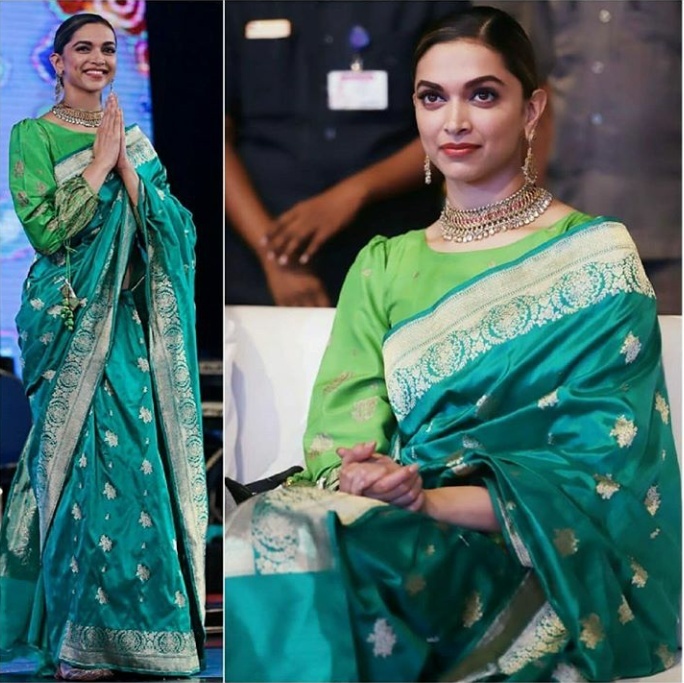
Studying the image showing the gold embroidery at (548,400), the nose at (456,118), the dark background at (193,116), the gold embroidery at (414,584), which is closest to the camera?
the gold embroidery at (414,584)

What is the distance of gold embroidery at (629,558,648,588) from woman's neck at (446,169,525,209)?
2.42 ft

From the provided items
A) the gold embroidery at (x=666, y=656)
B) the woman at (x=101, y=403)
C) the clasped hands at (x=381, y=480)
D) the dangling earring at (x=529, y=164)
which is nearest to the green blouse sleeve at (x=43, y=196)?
the woman at (x=101, y=403)

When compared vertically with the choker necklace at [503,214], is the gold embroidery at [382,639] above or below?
below

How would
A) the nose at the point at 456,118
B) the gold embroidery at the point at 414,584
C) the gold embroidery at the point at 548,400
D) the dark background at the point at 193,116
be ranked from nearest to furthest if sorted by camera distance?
the gold embroidery at the point at 414,584
the gold embroidery at the point at 548,400
the nose at the point at 456,118
the dark background at the point at 193,116

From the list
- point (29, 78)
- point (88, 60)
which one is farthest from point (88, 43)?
point (29, 78)

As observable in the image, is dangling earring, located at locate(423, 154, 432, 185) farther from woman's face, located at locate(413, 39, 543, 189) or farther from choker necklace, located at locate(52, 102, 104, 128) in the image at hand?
choker necklace, located at locate(52, 102, 104, 128)

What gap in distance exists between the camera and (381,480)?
83.7 inches

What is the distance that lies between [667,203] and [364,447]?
0.79 meters

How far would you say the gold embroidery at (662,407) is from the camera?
2266 millimetres

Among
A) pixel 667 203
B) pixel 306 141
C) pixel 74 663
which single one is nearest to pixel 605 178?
pixel 667 203

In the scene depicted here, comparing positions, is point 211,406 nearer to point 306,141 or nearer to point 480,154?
point 306,141

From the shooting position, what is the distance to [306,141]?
2.39 meters

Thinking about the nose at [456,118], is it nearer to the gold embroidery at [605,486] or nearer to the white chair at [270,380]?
the white chair at [270,380]

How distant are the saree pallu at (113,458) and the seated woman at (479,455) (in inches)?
6.9
